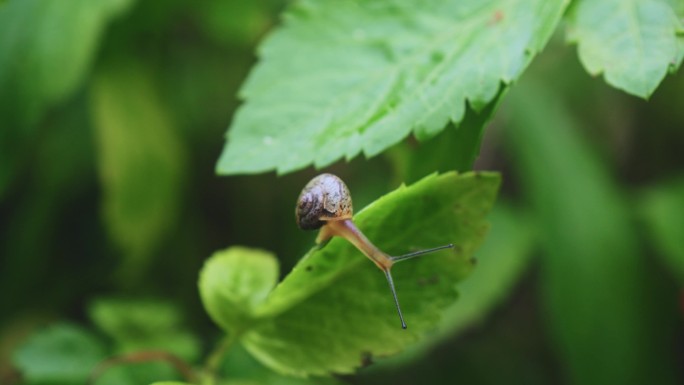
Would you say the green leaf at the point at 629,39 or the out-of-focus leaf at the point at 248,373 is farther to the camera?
the out-of-focus leaf at the point at 248,373

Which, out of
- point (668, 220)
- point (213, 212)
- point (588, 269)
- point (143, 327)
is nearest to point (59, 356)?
point (143, 327)

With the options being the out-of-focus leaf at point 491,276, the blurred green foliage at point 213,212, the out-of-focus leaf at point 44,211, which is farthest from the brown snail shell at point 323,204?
the out-of-focus leaf at point 44,211

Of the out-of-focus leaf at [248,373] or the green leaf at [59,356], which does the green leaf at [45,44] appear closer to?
the green leaf at [59,356]

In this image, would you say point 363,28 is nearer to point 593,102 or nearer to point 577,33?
point 577,33

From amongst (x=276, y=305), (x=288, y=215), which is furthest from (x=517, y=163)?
(x=276, y=305)

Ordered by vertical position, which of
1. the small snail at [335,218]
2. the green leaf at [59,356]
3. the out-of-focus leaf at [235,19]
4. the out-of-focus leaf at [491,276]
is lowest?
the out-of-focus leaf at [491,276]

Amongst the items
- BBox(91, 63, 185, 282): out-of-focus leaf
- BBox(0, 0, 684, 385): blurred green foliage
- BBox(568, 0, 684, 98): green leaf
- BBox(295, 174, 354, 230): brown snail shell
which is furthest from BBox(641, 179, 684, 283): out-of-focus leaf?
BBox(91, 63, 185, 282): out-of-focus leaf
